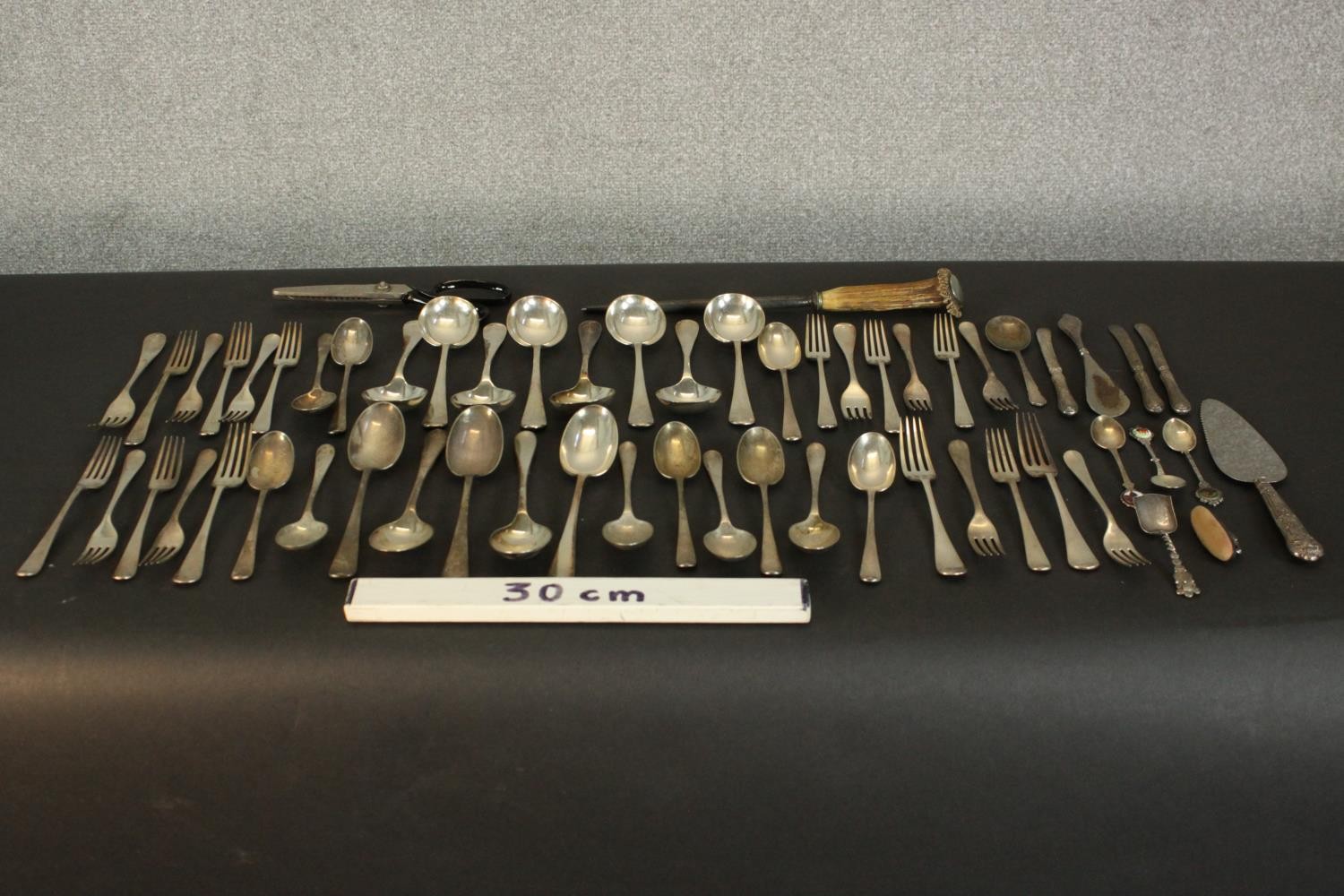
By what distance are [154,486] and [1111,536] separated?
3.00ft

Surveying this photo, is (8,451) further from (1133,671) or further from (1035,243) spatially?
(1035,243)

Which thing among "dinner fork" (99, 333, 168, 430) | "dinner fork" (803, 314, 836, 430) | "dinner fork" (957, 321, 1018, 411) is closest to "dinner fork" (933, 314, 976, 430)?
"dinner fork" (957, 321, 1018, 411)

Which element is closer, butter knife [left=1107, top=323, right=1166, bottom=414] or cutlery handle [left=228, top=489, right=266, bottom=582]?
cutlery handle [left=228, top=489, right=266, bottom=582]

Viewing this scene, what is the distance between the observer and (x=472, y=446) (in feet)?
2.92

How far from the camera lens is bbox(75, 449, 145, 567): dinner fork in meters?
0.80

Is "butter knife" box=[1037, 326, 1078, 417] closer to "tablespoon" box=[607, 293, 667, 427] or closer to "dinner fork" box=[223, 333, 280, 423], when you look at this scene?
"tablespoon" box=[607, 293, 667, 427]

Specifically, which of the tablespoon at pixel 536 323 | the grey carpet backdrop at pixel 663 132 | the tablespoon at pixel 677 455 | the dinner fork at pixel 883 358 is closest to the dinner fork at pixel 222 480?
the tablespoon at pixel 536 323

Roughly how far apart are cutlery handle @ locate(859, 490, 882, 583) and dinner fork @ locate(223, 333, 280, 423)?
2.19 feet

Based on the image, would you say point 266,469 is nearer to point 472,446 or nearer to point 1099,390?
point 472,446

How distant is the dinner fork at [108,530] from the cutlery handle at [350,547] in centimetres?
21

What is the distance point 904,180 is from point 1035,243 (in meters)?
0.23

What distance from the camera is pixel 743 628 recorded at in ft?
2.35

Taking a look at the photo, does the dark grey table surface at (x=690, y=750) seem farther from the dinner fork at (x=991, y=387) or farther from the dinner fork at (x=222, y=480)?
the dinner fork at (x=991, y=387)

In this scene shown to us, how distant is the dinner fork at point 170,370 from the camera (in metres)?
0.95
